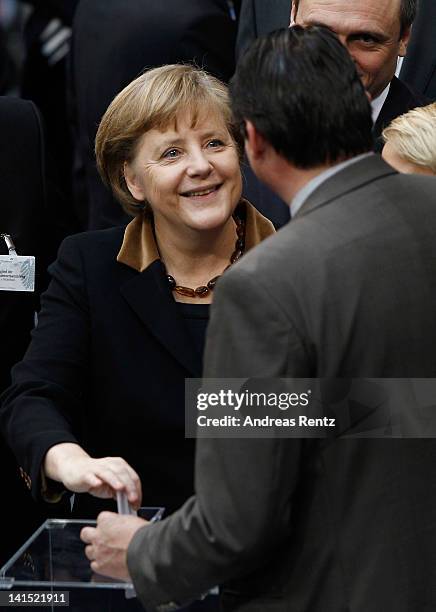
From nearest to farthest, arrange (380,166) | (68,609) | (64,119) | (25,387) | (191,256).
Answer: (380,166)
(68,609)
(25,387)
(191,256)
(64,119)

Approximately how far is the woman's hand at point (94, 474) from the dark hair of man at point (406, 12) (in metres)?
1.61

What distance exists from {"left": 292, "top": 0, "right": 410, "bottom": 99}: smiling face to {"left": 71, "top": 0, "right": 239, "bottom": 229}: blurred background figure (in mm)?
763

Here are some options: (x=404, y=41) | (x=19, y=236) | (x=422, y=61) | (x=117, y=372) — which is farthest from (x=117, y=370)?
(x=422, y=61)

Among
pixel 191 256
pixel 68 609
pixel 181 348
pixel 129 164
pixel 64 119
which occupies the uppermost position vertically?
pixel 64 119

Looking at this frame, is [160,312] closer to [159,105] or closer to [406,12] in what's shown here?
[159,105]

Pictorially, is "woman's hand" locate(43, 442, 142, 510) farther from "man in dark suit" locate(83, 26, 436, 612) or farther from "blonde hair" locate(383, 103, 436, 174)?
"blonde hair" locate(383, 103, 436, 174)

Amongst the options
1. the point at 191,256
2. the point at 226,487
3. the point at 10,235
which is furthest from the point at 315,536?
the point at 10,235

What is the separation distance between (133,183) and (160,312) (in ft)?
1.21

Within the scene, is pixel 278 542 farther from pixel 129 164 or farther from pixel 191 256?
pixel 129 164

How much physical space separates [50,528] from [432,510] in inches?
34.3

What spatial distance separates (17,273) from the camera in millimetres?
3301

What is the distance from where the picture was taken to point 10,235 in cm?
331

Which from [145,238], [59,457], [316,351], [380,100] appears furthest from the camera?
[380,100]

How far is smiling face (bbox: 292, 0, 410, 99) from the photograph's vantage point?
3178 mm
